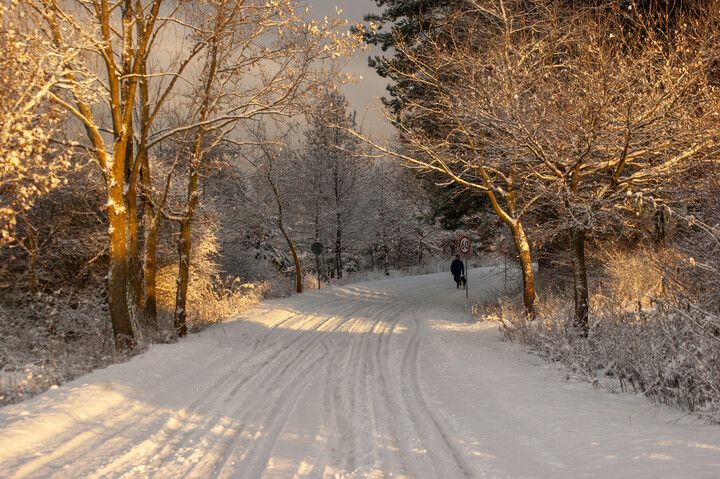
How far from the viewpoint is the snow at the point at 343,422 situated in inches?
148

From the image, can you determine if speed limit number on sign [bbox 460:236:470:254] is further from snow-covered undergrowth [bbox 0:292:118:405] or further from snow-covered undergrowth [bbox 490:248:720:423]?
snow-covered undergrowth [bbox 0:292:118:405]

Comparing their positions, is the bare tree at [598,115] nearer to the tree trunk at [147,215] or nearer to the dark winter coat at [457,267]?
the tree trunk at [147,215]

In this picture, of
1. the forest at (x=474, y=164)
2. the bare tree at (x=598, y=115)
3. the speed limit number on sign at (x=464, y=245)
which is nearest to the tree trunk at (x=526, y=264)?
the forest at (x=474, y=164)

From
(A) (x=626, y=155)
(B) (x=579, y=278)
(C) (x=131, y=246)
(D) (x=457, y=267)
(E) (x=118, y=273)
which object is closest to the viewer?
(A) (x=626, y=155)

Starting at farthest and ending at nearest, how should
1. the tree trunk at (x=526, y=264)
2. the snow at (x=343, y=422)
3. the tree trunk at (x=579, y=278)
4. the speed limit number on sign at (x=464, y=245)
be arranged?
the speed limit number on sign at (x=464, y=245) → the tree trunk at (x=526, y=264) → the tree trunk at (x=579, y=278) → the snow at (x=343, y=422)

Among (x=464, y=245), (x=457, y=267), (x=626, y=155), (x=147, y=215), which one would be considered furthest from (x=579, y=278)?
(x=457, y=267)

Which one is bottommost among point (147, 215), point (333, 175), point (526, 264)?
point (526, 264)

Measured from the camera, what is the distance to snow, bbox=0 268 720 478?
376 cm

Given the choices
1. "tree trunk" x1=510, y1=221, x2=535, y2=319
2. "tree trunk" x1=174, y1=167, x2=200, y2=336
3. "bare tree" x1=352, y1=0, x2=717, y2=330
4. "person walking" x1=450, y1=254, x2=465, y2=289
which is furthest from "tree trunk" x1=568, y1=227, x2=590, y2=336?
"person walking" x1=450, y1=254, x2=465, y2=289

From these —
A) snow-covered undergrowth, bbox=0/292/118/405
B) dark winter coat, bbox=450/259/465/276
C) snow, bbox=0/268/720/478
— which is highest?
dark winter coat, bbox=450/259/465/276

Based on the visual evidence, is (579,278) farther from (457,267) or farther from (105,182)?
(457,267)

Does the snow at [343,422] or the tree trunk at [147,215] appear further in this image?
the tree trunk at [147,215]

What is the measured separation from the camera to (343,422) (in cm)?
495

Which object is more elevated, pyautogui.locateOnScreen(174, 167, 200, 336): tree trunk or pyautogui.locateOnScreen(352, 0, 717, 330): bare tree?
pyautogui.locateOnScreen(352, 0, 717, 330): bare tree
